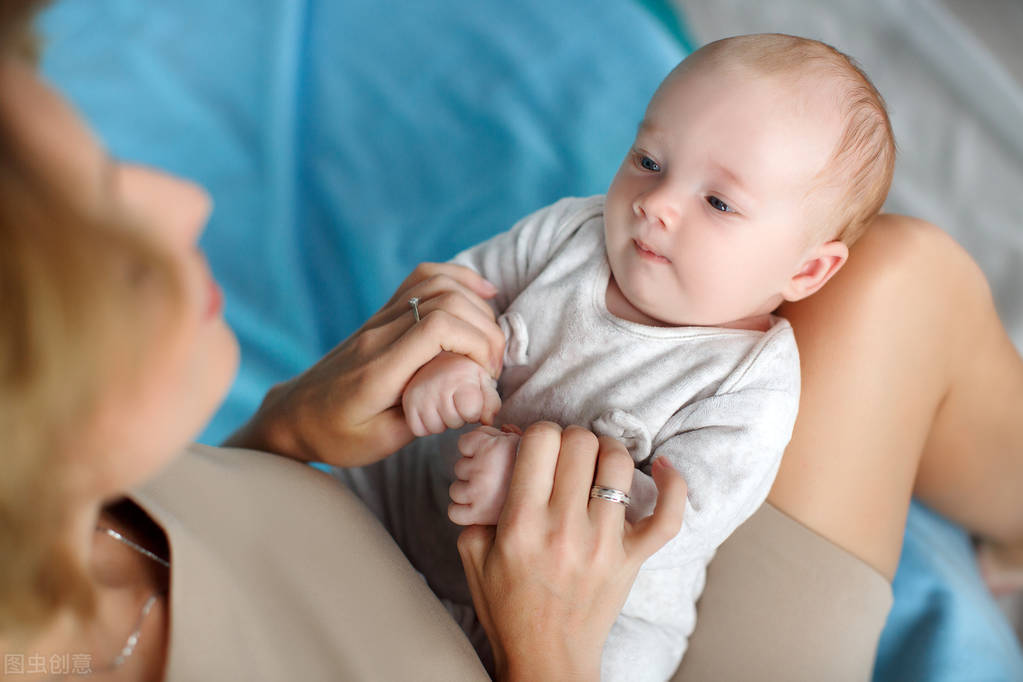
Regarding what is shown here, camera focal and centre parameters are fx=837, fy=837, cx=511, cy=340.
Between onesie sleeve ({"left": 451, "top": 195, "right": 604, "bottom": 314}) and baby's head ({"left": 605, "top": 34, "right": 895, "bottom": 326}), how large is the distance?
0.42 ft

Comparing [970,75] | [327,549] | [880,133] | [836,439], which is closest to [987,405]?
[836,439]

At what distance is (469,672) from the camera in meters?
0.79

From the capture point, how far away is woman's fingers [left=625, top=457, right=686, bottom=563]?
2.55 ft

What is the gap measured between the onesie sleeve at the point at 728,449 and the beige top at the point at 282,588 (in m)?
0.26

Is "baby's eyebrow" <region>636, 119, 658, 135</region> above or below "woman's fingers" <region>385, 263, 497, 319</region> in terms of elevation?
above

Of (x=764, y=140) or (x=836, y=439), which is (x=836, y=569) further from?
(x=764, y=140)

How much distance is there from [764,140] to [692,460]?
1.13ft

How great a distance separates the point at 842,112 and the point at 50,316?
0.79 m

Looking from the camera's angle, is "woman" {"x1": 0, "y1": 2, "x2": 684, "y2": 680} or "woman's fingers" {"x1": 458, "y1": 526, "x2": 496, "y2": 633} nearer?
"woman" {"x1": 0, "y1": 2, "x2": 684, "y2": 680}

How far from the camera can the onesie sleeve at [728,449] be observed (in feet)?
2.81

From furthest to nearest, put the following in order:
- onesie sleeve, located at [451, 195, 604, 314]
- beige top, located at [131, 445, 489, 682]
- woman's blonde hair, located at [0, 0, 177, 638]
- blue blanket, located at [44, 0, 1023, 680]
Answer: blue blanket, located at [44, 0, 1023, 680] → onesie sleeve, located at [451, 195, 604, 314] → beige top, located at [131, 445, 489, 682] → woman's blonde hair, located at [0, 0, 177, 638]

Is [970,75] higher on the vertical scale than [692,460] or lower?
higher

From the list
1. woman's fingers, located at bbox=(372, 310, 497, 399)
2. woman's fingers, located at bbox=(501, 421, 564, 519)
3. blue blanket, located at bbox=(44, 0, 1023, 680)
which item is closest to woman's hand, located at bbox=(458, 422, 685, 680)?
woman's fingers, located at bbox=(501, 421, 564, 519)

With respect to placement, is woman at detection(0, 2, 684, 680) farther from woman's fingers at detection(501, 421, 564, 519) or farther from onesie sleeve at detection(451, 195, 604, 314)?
onesie sleeve at detection(451, 195, 604, 314)
